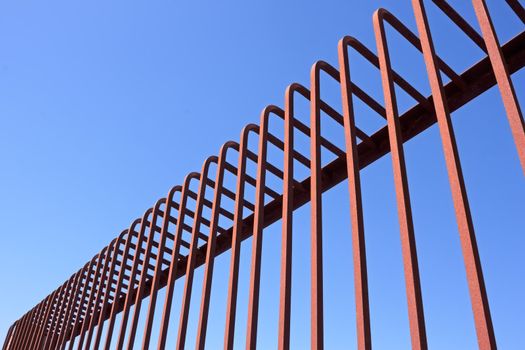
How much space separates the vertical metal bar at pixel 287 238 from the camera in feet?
5.70

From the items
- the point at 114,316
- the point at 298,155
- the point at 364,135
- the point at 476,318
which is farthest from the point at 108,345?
the point at 476,318

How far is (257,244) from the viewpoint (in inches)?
82.0

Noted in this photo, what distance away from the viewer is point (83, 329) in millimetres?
3695

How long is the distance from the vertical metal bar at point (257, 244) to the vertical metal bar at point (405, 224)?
2.36 ft

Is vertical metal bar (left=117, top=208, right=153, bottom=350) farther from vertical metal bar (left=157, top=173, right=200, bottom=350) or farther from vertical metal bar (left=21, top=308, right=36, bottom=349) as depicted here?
vertical metal bar (left=21, top=308, right=36, bottom=349)

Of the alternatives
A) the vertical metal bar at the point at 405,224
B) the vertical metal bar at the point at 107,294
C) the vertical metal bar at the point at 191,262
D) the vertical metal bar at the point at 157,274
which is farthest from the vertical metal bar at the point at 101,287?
the vertical metal bar at the point at 405,224

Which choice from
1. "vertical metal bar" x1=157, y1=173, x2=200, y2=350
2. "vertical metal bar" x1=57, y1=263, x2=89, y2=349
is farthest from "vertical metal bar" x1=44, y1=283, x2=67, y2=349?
"vertical metal bar" x1=157, y1=173, x2=200, y2=350

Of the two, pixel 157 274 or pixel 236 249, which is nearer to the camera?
pixel 236 249

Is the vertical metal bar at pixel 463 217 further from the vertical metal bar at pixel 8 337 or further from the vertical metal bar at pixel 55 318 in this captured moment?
the vertical metal bar at pixel 8 337

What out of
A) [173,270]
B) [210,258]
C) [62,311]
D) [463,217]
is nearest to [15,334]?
[62,311]

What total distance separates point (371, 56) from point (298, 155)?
574mm

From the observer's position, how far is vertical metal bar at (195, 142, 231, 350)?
85.0 inches

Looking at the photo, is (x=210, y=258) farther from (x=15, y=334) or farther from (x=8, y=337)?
(x=8, y=337)

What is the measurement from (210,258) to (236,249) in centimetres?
18
